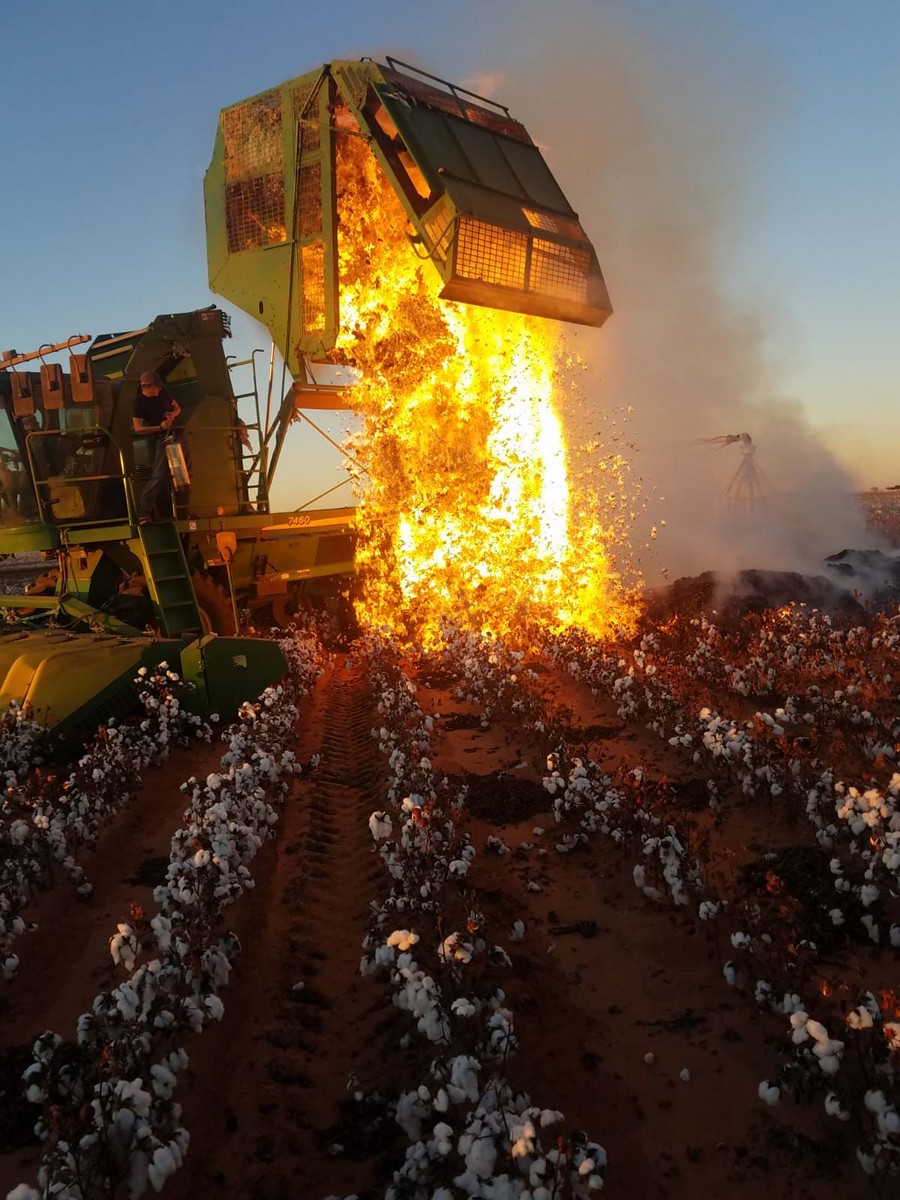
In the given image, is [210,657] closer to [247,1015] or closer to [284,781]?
[284,781]

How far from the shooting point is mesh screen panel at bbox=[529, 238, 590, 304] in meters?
10.0

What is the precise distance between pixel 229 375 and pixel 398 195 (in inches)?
235

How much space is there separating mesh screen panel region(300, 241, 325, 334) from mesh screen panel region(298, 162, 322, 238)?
0.23 metres

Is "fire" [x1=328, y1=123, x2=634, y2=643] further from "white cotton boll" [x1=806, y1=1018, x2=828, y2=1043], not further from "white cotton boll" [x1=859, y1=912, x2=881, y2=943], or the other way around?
"white cotton boll" [x1=806, y1=1018, x2=828, y2=1043]

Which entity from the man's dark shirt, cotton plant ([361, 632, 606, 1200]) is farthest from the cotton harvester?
cotton plant ([361, 632, 606, 1200])

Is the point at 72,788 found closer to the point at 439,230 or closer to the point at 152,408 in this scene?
the point at 152,408

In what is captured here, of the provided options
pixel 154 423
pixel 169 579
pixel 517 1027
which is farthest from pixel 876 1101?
pixel 154 423

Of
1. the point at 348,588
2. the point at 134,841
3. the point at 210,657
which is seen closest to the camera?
the point at 134,841

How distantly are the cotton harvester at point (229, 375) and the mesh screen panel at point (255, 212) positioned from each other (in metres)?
0.03

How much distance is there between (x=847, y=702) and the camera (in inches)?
330

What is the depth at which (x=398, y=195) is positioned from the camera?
9758 mm

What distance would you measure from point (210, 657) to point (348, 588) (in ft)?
26.9

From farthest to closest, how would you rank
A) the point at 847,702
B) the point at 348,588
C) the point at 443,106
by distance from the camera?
the point at 348,588, the point at 443,106, the point at 847,702

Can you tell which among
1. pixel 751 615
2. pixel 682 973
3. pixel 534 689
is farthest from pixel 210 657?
pixel 751 615
